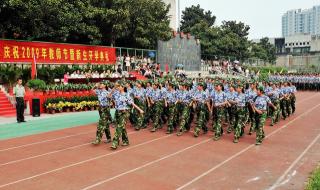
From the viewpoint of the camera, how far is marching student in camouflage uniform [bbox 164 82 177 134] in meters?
13.7

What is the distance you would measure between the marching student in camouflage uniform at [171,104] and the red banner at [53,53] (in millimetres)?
11886

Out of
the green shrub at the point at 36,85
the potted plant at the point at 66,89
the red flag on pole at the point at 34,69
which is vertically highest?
the red flag on pole at the point at 34,69

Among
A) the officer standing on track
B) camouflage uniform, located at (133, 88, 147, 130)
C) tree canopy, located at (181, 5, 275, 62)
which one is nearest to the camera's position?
camouflage uniform, located at (133, 88, 147, 130)

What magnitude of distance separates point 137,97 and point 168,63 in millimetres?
22911

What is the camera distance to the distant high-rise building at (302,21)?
174 meters

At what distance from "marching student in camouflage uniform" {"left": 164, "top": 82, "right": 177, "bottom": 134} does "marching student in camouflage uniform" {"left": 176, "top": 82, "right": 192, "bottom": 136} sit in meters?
0.25

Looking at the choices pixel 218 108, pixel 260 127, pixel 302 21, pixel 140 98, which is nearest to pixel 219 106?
pixel 218 108

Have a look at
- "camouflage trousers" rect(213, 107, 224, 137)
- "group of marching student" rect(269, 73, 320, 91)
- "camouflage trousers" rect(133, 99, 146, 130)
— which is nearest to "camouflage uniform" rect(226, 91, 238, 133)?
"camouflage trousers" rect(213, 107, 224, 137)

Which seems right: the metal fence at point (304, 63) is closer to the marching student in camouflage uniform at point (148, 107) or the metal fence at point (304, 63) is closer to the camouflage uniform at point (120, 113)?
the marching student in camouflage uniform at point (148, 107)

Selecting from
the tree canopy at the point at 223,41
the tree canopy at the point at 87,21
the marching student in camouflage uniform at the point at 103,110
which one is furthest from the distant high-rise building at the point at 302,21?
the marching student in camouflage uniform at the point at 103,110

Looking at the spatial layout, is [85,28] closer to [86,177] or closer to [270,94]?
[270,94]

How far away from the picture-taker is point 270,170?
8.76m

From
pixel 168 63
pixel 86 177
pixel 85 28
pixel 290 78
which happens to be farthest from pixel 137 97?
pixel 290 78

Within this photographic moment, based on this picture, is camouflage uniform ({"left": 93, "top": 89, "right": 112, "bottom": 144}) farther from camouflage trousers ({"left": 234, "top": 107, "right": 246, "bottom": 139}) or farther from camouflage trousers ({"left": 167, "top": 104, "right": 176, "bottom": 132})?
camouflage trousers ({"left": 234, "top": 107, "right": 246, "bottom": 139})
